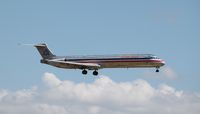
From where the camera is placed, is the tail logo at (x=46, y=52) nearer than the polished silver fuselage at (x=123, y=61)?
No


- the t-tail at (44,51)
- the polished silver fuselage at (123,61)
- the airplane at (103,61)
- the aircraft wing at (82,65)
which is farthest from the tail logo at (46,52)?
the aircraft wing at (82,65)

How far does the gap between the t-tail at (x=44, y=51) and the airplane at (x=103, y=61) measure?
1848 millimetres

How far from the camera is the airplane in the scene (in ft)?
478

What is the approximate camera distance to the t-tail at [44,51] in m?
161

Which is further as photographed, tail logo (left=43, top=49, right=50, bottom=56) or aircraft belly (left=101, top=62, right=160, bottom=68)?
tail logo (left=43, top=49, right=50, bottom=56)

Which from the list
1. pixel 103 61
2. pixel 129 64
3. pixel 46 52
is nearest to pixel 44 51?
pixel 46 52

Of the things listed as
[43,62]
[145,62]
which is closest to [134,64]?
Answer: [145,62]

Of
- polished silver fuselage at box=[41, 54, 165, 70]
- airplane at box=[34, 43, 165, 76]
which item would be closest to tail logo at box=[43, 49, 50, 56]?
airplane at box=[34, 43, 165, 76]

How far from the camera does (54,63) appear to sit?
153 metres

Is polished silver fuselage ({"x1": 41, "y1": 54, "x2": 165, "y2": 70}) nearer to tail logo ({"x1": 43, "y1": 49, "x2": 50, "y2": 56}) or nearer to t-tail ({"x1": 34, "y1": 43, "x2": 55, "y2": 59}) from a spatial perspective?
t-tail ({"x1": 34, "y1": 43, "x2": 55, "y2": 59})

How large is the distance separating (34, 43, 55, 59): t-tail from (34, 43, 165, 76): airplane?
6.06 feet

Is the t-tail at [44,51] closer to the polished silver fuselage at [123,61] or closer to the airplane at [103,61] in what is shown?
the airplane at [103,61]

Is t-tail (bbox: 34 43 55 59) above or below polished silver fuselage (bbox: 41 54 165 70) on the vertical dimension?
above

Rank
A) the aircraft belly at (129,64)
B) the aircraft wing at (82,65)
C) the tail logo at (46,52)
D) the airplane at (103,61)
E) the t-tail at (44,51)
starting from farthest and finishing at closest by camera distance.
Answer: the tail logo at (46,52)
the t-tail at (44,51)
the aircraft wing at (82,65)
the airplane at (103,61)
the aircraft belly at (129,64)
